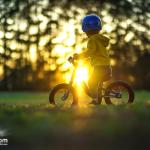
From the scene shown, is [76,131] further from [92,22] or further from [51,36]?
[51,36]

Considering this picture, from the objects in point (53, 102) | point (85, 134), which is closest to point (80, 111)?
point (85, 134)

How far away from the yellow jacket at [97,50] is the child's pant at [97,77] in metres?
0.09

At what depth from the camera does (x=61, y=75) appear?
21750 mm

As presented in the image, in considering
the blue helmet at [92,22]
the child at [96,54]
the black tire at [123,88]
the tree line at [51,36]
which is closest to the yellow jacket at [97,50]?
the child at [96,54]

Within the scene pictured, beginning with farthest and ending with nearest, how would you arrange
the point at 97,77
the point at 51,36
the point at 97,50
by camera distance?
the point at 51,36, the point at 97,77, the point at 97,50

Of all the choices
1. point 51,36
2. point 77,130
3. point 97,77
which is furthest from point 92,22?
point 51,36

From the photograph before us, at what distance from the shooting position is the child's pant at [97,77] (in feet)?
31.9

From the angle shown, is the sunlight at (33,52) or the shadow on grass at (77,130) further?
the sunlight at (33,52)

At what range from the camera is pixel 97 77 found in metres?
9.77

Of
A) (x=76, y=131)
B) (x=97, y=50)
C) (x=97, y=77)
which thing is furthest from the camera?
(x=97, y=77)

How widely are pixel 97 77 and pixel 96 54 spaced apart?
348mm

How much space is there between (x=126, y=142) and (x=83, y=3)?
1687cm

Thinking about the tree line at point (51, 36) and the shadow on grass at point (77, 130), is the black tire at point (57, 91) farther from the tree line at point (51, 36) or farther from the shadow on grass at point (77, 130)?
the tree line at point (51, 36)

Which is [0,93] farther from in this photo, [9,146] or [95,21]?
[9,146]
